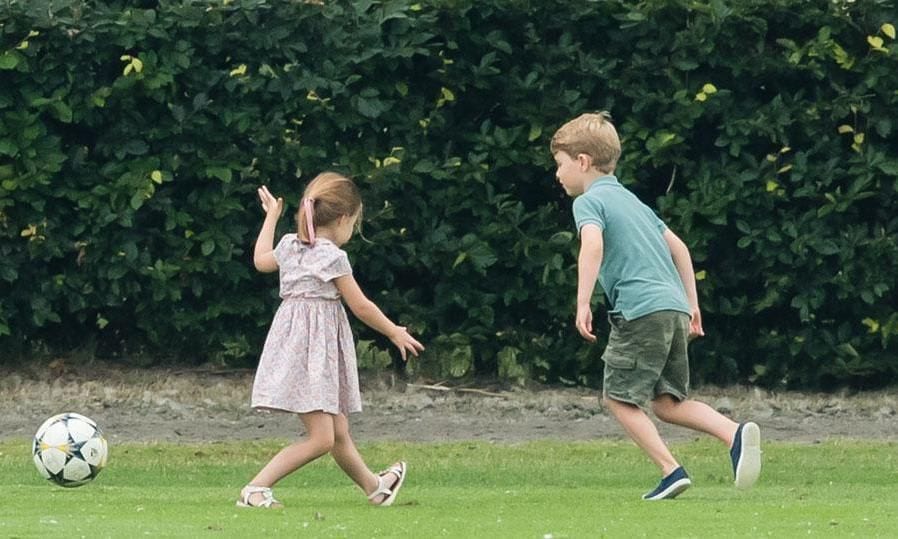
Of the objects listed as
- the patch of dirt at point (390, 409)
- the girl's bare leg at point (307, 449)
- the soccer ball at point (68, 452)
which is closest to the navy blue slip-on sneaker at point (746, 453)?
the girl's bare leg at point (307, 449)

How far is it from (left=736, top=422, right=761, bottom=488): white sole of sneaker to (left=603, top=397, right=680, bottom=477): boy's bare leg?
28 cm

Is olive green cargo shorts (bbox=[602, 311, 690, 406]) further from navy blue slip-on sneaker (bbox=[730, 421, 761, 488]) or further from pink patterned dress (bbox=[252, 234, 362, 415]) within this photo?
pink patterned dress (bbox=[252, 234, 362, 415])

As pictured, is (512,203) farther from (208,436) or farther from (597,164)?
(597,164)

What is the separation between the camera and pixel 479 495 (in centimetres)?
889

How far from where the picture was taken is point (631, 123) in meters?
12.0

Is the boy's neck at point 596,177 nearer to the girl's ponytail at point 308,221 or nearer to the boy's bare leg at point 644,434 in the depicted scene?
the boy's bare leg at point 644,434

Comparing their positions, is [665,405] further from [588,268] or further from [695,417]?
[588,268]

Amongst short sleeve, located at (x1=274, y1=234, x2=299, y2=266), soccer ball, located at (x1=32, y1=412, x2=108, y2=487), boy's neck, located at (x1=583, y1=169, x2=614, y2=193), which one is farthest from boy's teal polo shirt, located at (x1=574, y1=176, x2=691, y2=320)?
soccer ball, located at (x1=32, y1=412, x2=108, y2=487)

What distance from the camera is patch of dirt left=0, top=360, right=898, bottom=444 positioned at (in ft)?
37.9

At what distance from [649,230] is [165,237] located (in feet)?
14.1

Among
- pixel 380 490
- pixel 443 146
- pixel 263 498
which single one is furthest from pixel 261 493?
pixel 443 146

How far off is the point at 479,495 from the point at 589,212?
1418 millimetres

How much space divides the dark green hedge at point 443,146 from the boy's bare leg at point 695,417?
3426mm

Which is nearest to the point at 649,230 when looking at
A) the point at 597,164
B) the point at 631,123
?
the point at 597,164
